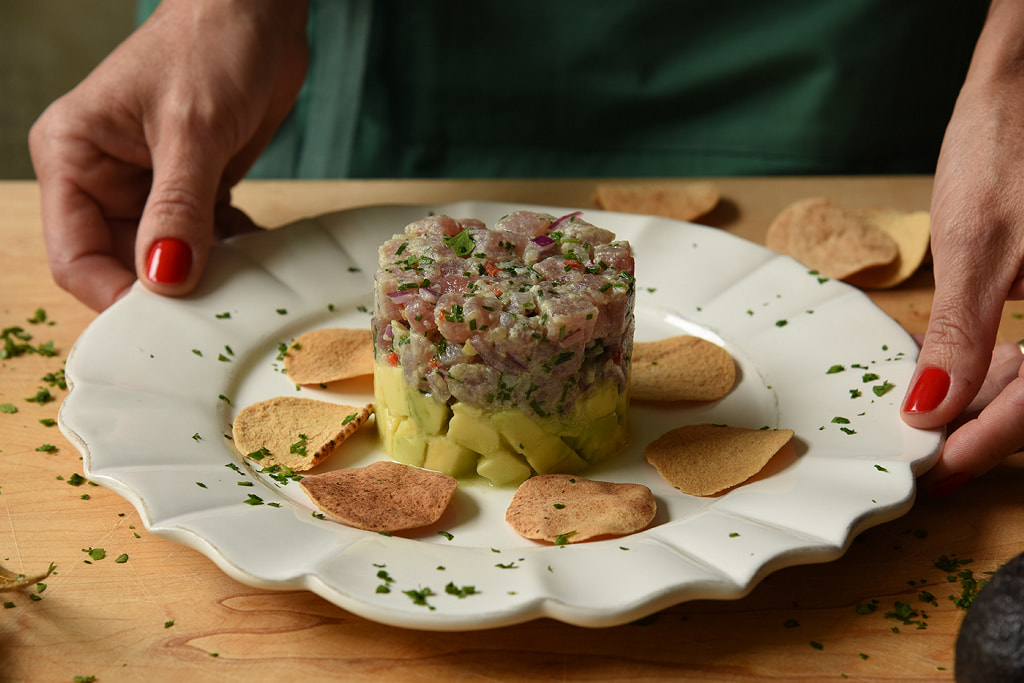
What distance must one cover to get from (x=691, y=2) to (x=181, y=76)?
88.1 inches

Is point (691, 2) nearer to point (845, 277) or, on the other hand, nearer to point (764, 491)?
point (845, 277)

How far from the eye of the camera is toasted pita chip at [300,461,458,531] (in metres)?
2.26

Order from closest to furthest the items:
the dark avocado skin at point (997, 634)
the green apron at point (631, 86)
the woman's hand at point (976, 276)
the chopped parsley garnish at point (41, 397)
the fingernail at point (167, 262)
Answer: the dark avocado skin at point (997, 634) < the woman's hand at point (976, 276) < the chopped parsley garnish at point (41, 397) < the fingernail at point (167, 262) < the green apron at point (631, 86)

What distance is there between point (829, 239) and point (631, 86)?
1.29 meters

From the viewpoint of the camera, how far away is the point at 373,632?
82.2 inches

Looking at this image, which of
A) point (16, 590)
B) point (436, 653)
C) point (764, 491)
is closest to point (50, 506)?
point (16, 590)

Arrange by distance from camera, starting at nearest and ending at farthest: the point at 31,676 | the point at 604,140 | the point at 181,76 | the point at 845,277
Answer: the point at 31,676, the point at 181,76, the point at 845,277, the point at 604,140

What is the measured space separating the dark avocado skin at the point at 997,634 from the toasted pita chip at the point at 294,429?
1576 mm

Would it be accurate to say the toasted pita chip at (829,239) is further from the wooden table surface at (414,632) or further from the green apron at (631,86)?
the wooden table surface at (414,632)

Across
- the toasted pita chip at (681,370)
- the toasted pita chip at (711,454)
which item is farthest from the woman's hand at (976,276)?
the toasted pita chip at (681,370)

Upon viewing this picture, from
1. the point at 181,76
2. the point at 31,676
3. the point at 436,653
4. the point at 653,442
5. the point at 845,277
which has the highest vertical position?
the point at 181,76

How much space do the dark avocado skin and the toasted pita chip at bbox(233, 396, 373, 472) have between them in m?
1.58

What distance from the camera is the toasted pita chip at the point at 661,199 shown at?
4125mm

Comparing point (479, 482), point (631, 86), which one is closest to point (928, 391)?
point (479, 482)
